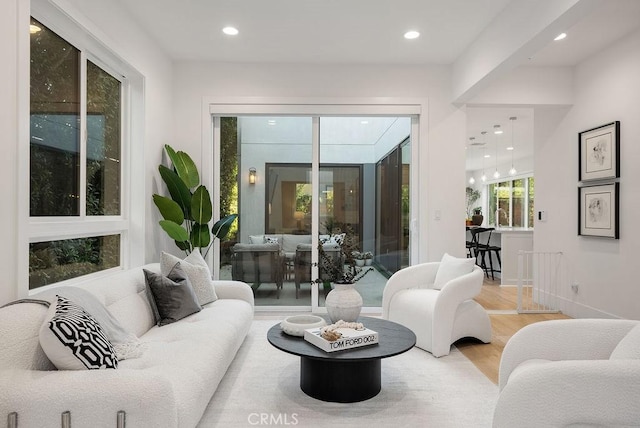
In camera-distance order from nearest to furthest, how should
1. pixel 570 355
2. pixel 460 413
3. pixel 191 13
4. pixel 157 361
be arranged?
1. pixel 570 355
2. pixel 157 361
3. pixel 460 413
4. pixel 191 13

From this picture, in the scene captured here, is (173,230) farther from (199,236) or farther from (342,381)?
(342,381)

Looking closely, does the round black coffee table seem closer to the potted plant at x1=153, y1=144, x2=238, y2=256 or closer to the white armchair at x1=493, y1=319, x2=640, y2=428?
the white armchair at x1=493, y1=319, x2=640, y2=428

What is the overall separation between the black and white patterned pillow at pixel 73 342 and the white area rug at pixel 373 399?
2.40 ft

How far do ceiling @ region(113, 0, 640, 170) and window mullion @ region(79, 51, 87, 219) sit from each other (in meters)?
0.76

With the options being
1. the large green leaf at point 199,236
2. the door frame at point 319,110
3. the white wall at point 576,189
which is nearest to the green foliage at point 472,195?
the white wall at point 576,189

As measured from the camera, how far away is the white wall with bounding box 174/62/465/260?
462 cm

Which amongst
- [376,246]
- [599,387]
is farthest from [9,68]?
[376,246]

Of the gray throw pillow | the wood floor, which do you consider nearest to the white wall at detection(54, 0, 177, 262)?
the gray throw pillow

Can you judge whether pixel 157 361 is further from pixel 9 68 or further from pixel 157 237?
pixel 157 237

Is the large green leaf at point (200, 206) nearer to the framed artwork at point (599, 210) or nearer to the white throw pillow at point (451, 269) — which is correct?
the white throw pillow at point (451, 269)

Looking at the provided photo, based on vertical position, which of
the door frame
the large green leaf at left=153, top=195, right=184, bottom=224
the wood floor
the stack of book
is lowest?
the wood floor

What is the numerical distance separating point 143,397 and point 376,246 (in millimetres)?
3589

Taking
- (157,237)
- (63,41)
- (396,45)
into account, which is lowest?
(157,237)

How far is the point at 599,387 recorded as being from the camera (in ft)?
4.88
